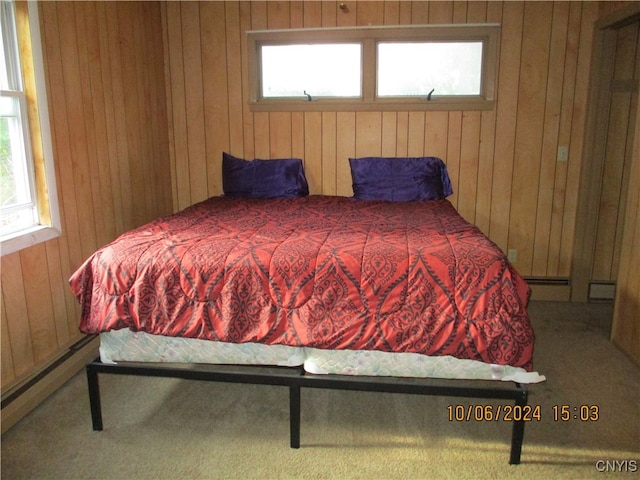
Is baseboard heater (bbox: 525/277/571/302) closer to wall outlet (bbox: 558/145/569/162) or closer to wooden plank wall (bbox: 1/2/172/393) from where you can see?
wall outlet (bbox: 558/145/569/162)

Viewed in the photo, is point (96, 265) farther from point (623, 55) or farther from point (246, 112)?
point (623, 55)

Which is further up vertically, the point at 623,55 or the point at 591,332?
the point at 623,55

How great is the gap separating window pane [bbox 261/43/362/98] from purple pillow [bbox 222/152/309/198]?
1.79 ft

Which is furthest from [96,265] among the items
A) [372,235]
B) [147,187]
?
[147,187]

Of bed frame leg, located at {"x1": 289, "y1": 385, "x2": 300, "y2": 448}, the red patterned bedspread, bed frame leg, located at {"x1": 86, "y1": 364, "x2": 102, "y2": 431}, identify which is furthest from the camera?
bed frame leg, located at {"x1": 86, "y1": 364, "x2": 102, "y2": 431}

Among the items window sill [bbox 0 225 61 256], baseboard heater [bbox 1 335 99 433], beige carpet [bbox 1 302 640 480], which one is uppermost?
window sill [bbox 0 225 61 256]

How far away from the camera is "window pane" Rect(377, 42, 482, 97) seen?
3543mm

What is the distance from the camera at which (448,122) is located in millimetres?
3582

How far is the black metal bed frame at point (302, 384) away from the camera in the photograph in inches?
73.5

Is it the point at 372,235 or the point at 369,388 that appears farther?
the point at 372,235

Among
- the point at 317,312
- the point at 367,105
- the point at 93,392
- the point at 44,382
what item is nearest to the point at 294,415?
the point at 317,312

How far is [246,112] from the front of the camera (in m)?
3.73

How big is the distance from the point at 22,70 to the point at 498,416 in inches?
102

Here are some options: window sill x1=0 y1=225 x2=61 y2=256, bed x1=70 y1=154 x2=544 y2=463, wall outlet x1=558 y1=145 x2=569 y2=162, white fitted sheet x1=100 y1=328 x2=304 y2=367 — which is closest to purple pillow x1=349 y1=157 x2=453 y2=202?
wall outlet x1=558 y1=145 x2=569 y2=162
